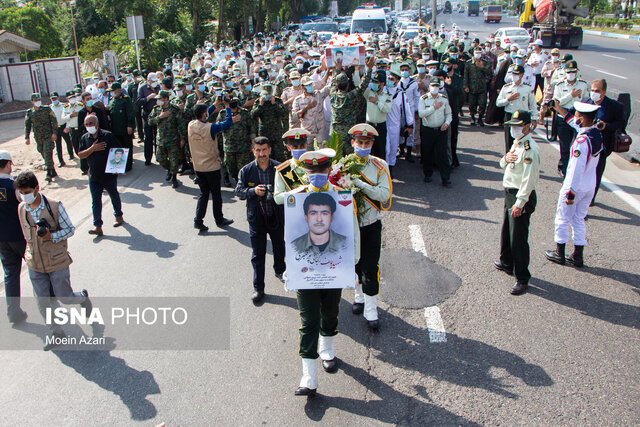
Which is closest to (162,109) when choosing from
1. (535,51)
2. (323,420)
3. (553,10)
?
(323,420)

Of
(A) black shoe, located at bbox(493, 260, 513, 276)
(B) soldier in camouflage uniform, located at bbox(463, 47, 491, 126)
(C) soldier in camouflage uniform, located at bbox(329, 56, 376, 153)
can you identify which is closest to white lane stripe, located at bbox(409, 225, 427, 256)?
(A) black shoe, located at bbox(493, 260, 513, 276)

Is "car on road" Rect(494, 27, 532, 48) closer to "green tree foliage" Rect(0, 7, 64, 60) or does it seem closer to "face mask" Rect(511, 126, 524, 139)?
"face mask" Rect(511, 126, 524, 139)

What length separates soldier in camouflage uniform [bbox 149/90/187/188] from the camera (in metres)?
10.6

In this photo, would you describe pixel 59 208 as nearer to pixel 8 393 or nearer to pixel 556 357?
pixel 8 393

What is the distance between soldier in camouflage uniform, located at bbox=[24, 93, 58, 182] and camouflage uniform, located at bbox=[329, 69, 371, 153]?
6.82 meters

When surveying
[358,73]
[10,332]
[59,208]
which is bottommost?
[10,332]

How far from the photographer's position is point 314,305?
174 inches

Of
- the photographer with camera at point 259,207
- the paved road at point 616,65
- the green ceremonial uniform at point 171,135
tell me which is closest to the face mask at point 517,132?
the photographer with camera at point 259,207

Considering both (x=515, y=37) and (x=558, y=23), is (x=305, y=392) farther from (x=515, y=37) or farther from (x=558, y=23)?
(x=558, y=23)

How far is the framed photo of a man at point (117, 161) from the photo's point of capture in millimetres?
8383

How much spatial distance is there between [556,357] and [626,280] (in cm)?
204

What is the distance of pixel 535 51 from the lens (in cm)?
1510

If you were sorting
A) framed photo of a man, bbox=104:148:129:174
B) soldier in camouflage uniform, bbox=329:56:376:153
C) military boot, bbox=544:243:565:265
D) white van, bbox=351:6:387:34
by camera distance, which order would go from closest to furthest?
1. military boot, bbox=544:243:565:265
2. framed photo of a man, bbox=104:148:129:174
3. soldier in camouflage uniform, bbox=329:56:376:153
4. white van, bbox=351:6:387:34

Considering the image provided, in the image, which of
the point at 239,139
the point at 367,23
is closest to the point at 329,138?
the point at 239,139
